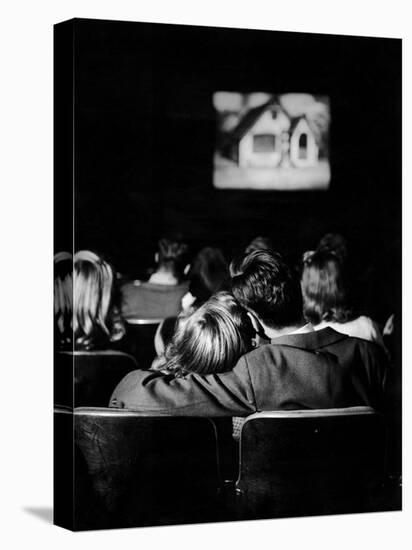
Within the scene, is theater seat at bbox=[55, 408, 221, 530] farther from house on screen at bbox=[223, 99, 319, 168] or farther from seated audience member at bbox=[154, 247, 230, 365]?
house on screen at bbox=[223, 99, 319, 168]

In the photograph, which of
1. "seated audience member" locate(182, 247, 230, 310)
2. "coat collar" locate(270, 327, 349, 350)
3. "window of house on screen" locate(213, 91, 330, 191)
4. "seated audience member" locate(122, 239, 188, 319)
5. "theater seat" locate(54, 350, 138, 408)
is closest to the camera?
"theater seat" locate(54, 350, 138, 408)

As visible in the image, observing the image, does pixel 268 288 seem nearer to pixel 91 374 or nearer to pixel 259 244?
pixel 259 244

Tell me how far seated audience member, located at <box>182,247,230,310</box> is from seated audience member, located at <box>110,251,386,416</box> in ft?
0.24

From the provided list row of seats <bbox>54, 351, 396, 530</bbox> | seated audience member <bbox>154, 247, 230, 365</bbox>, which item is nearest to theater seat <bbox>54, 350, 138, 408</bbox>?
row of seats <bbox>54, 351, 396, 530</bbox>

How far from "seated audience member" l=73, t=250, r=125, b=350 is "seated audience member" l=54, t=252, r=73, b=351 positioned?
1.7 inches

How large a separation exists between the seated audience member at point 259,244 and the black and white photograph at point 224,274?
1 centimetres

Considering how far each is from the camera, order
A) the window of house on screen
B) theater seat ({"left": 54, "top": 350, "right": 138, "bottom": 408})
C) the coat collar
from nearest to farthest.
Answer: theater seat ({"left": 54, "top": 350, "right": 138, "bottom": 408})
the window of house on screen
the coat collar

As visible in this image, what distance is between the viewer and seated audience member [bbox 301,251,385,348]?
9156 mm

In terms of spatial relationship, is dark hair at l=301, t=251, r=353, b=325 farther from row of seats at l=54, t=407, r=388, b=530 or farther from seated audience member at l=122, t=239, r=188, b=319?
seated audience member at l=122, t=239, r=188, b=319

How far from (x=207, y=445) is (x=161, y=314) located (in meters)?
0.78

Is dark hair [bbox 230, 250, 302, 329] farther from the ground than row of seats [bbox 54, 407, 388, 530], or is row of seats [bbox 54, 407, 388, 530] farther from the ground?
dark hair [bbox 230, 250, 302, 329]

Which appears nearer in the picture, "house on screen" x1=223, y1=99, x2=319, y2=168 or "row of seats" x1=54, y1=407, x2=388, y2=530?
"row of seats" x1=54, y1=407, x2=388, y2=530

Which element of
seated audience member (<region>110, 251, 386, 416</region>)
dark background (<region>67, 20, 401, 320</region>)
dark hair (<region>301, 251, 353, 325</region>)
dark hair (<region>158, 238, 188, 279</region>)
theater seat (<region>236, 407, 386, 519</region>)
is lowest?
theater seat (<region>236, 407, 386, 519</region>)

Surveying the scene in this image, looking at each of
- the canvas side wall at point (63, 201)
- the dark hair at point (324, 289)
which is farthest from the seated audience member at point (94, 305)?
the dark hair at point (324, 289)
